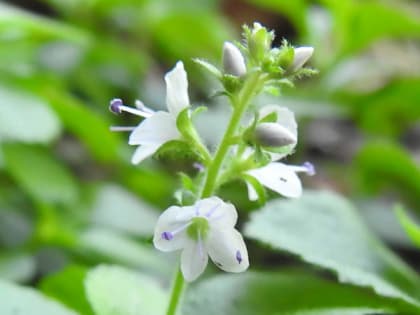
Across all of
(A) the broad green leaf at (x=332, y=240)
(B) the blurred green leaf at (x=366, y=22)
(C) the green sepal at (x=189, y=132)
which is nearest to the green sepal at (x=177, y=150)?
(C) the green sepal at (x=189, y=132)

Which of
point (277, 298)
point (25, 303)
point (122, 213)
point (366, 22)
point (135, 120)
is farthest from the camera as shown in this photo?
point (135, 120)

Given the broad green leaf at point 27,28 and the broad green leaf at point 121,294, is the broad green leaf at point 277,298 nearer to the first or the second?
the broad green leaf at point 121,294

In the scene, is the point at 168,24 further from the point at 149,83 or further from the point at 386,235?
the point at 386,235

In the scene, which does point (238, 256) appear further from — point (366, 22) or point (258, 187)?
point (366, 22)

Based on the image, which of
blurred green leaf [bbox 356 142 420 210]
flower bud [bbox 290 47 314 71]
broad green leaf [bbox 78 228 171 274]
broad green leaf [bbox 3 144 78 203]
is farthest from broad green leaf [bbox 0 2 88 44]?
flower bud [bbox 290 47 314 71]

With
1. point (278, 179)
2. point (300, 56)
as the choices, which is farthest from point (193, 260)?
point (300, 56)
